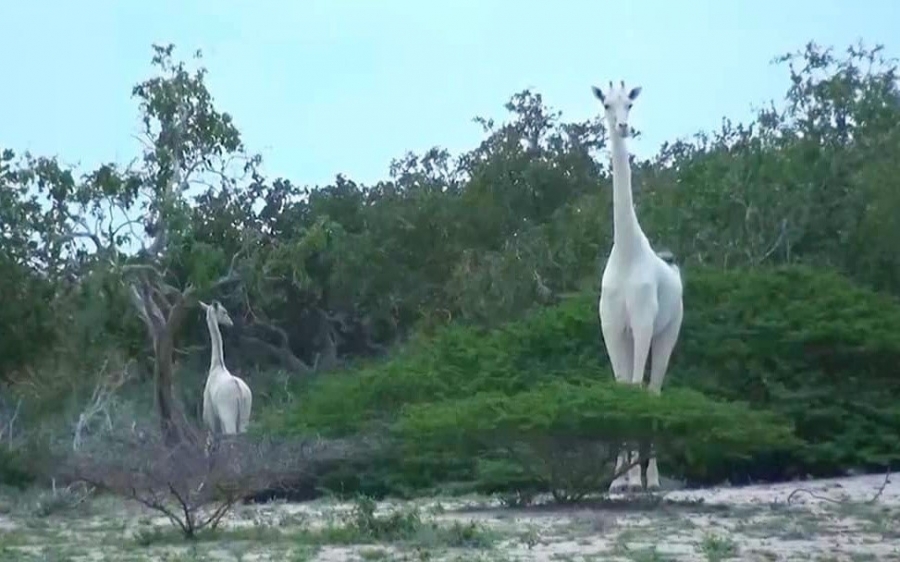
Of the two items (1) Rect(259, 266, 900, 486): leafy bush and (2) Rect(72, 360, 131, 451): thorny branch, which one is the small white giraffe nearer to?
(1) Rect(259, 266, 900, 486): leafy bush

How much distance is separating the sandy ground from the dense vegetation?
0.67 m

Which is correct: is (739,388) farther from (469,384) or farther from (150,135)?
(150,135)

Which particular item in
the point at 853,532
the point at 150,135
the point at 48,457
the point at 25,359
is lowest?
the point at 853,532

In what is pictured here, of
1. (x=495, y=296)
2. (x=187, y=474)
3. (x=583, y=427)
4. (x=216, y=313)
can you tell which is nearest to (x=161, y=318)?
(x=216, y=313)

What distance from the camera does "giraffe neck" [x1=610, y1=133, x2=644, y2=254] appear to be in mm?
16297

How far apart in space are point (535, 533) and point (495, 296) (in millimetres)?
19825

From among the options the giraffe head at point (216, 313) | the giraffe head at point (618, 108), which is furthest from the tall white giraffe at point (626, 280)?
the giraffe head at point (216, 313)

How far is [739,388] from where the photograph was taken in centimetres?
→ 1973

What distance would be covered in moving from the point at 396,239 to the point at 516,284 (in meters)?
7.83

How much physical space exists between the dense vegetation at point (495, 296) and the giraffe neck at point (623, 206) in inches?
62.5

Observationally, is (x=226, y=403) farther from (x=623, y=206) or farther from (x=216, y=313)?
(x=623, y=206)

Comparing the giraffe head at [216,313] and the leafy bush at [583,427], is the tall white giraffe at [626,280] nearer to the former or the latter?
the leafy bush at [583,427]

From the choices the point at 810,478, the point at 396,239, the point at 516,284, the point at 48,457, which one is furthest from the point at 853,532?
the point at 396,239

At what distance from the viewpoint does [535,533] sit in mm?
11852
